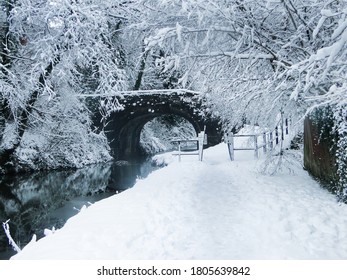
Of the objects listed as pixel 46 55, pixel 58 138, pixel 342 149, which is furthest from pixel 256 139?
pixel 58 138

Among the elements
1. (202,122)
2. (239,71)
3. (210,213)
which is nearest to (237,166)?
(239,71)

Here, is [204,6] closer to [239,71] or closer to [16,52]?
[239,71]

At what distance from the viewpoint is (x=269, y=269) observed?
11.3 ft

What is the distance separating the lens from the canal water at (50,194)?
351 inches

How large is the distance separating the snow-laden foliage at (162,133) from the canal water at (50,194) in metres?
7.85

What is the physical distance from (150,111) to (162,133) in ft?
26.7

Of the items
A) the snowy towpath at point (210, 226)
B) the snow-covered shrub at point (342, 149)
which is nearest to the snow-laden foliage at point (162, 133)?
the snowy towpath at point (210, 226)

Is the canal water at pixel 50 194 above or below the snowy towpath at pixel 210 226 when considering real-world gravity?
below

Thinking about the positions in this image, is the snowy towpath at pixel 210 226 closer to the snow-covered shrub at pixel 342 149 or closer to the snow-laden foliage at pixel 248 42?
the snow-covered shrub at pixel 342 149

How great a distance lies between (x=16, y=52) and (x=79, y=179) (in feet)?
18.9

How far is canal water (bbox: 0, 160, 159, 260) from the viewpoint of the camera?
892 centimetres

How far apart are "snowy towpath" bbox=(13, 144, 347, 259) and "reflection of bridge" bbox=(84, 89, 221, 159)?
1209cm

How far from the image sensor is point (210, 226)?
516 cm

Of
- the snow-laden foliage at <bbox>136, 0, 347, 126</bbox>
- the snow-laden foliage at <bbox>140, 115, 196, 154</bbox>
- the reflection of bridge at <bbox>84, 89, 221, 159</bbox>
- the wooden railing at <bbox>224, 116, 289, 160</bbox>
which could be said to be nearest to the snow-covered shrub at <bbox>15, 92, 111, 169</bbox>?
the reflection of bridge at <bbox>84, 89, 221, 159</bbox>
